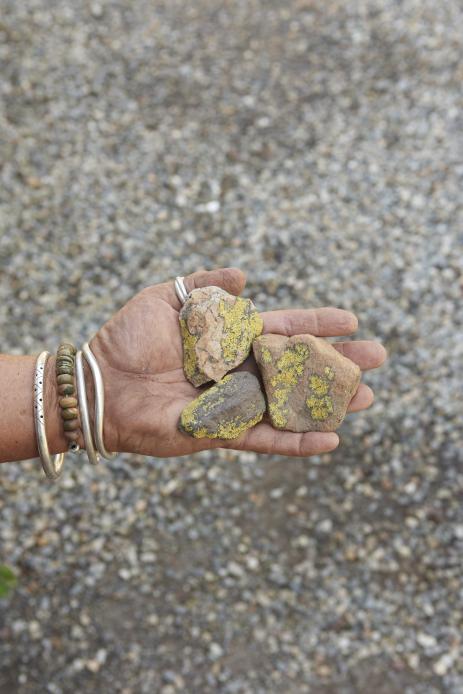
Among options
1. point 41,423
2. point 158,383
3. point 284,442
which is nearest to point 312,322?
point 284,442

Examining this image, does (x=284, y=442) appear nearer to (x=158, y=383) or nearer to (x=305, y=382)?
(x=305, y=382)

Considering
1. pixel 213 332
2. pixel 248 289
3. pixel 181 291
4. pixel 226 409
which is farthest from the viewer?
pixel 248 289

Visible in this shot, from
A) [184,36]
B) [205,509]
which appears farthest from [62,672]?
[184,36]

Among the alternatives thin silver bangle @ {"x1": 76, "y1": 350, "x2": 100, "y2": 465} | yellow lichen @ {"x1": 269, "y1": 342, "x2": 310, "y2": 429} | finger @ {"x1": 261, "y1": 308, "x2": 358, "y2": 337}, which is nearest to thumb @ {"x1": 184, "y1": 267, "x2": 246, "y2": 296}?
finger @ {"x1": 261, "y1": 308, "x2": 358, "y2": 337}

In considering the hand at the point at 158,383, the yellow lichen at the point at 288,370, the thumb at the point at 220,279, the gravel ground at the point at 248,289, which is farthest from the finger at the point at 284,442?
the gravel ground at the point at 248,289

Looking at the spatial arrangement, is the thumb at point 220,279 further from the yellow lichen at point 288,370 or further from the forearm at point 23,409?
the forearm at point 23,409

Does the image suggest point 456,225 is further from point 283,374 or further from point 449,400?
point 283,374
